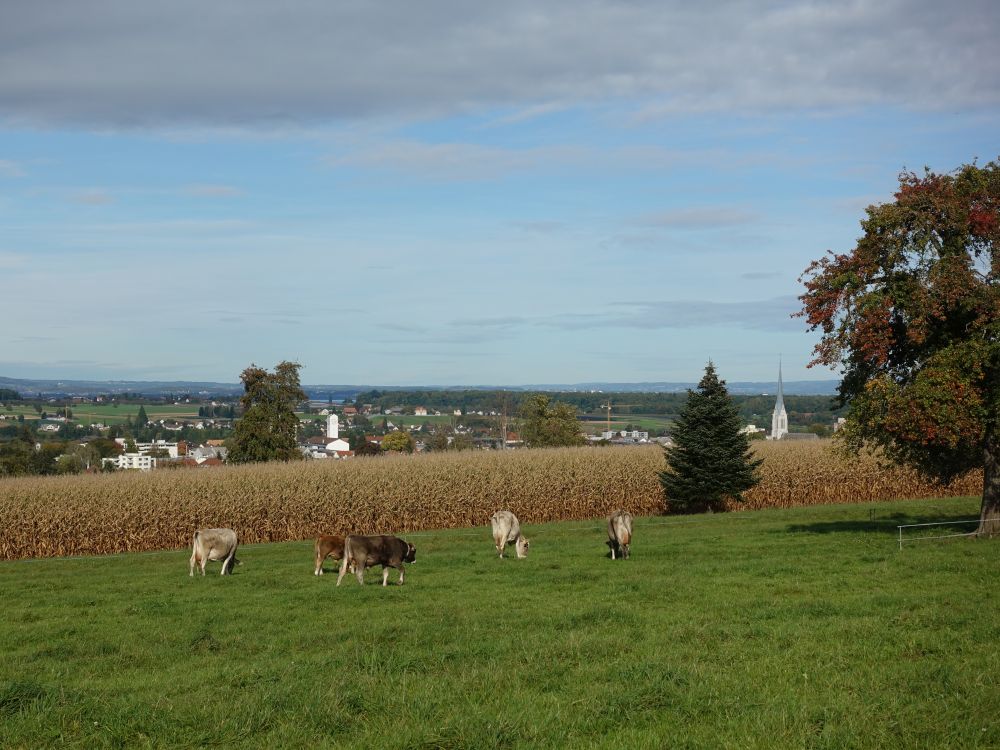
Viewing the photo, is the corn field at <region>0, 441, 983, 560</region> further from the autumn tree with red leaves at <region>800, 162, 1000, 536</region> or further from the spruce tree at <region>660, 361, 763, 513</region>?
the autumn tree with red leaves at <region>800, 162, 1000, 536</region>

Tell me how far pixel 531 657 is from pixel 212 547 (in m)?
13.2

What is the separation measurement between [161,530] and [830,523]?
22957mm

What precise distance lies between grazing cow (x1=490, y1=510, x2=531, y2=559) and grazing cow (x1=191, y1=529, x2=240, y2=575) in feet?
21.2

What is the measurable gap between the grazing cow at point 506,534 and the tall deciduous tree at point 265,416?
35.8m

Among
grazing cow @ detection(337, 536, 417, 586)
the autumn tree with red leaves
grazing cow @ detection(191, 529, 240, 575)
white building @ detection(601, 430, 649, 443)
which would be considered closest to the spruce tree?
the autumn tree with red leaves

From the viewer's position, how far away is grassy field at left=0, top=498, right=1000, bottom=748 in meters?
9.25

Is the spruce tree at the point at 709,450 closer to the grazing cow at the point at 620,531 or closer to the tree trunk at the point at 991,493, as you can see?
the tree trunk at the point at 991,493

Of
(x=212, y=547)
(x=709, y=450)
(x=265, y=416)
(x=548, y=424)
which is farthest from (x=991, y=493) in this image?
(x=548, y=424)

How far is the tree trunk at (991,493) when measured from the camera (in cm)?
2388

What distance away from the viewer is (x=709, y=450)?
44312mm

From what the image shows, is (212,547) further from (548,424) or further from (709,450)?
(548,424)

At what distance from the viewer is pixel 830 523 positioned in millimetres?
32500

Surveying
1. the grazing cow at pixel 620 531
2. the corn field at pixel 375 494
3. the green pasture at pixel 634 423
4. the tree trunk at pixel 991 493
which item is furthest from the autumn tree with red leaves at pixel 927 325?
the green pasture at pixel 634 423

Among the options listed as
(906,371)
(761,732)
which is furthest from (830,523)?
(761,732)
